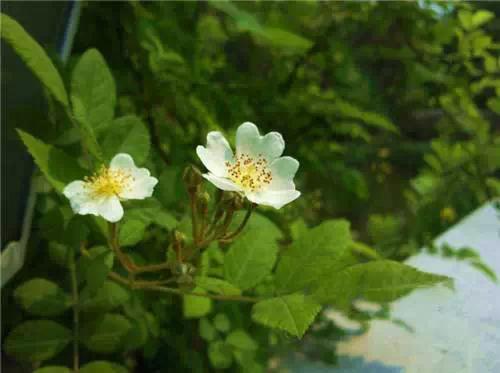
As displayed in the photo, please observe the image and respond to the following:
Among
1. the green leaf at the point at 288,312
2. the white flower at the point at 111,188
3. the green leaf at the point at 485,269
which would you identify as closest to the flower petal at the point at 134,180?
the white flower at the point at 111,188

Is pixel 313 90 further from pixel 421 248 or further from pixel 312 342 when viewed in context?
pixel 312 342

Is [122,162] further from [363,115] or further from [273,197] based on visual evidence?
[363,115]

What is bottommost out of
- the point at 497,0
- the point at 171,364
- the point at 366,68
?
the point at 171,364

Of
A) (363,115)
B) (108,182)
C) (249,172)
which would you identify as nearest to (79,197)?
(108,182)


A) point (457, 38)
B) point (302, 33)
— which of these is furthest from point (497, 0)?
point (302, 33)

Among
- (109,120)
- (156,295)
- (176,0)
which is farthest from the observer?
(176,0)

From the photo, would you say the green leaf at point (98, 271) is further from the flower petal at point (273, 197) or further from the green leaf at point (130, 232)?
the flower petal at point (273, 197)

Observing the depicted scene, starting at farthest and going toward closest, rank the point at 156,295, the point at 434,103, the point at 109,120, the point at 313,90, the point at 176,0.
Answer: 1. the point at 434,103
2. the point at 313,90
3. the point at 176,0
4. the point at 156,295
5. the point at 109,120
